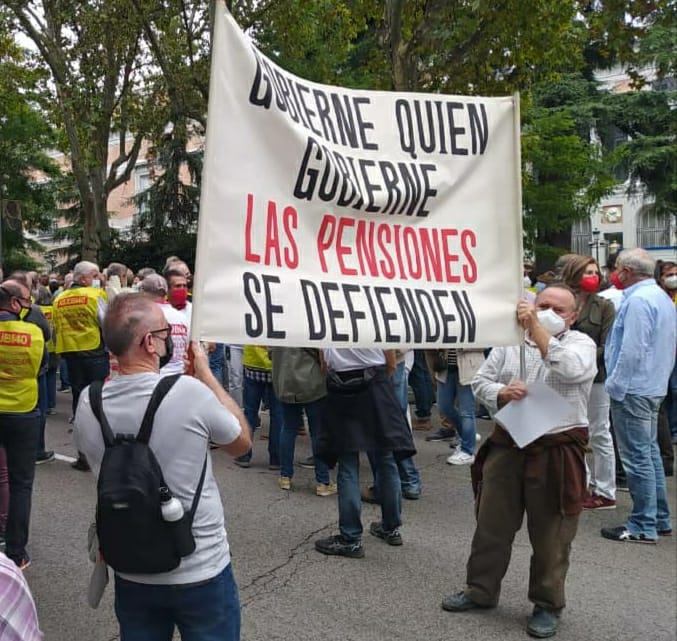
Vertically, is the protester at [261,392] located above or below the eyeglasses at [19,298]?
below

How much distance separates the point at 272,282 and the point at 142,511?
965mm

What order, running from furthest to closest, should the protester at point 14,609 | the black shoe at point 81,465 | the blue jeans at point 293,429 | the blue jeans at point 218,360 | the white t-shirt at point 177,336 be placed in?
the blue jeans at point 218,360
the black shoe at point 81,465
the blue jeans at point 293,429
the white t-shirt at point 177,336
the protester at point 14,609

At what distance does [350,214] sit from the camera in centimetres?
318

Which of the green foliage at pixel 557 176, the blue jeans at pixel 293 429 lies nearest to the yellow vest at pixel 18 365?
the blue jeans at pixel 293 429

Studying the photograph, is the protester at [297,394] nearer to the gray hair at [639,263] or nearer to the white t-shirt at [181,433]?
the gray hair at [639,263]

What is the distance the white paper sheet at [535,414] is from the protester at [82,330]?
15.3ft

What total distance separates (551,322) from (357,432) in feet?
5.08

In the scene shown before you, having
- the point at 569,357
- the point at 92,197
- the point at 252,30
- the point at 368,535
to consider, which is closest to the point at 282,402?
the point at 368,535

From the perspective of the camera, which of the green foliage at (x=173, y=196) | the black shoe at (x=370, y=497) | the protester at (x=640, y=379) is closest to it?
the protester at (x=640, y=379)

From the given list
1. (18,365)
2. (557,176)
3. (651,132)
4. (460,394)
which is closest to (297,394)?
(460,394)

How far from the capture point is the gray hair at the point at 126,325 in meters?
2.51

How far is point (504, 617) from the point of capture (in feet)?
13.3

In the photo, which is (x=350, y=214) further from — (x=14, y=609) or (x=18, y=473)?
(x=18, y=473)

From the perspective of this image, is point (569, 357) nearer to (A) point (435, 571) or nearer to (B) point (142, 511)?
(A) point (435, 571)
